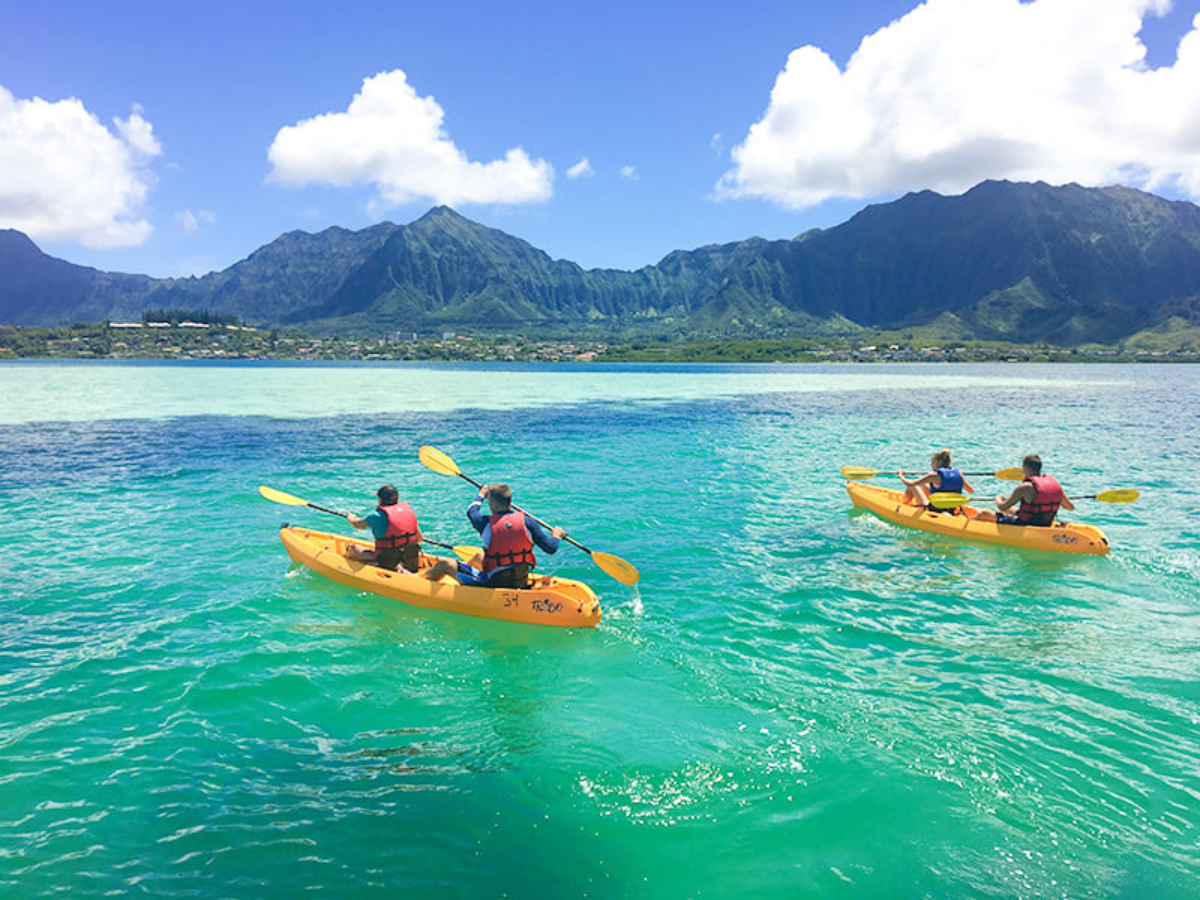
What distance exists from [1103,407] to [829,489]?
49.9 m

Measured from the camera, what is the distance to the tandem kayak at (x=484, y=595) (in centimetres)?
1172

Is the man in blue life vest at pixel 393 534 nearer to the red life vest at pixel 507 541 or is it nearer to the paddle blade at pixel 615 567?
the red life vest at pixel 507 541

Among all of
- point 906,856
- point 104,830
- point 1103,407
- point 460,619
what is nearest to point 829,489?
point 460,619

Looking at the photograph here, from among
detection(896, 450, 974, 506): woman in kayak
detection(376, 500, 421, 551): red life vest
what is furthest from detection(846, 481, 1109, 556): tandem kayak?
detection(376, 500, 421, 551): red life vest

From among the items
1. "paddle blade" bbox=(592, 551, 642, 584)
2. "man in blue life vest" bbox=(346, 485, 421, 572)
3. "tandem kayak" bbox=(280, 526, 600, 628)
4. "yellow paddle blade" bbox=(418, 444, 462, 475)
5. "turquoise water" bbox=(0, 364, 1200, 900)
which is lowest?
"turquoise water" bbox=(0, 364, 1200, 900)

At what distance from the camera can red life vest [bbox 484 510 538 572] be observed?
11773 mm

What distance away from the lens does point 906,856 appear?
6391mm

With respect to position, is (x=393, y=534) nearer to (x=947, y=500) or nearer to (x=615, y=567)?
(x=615, y=567)

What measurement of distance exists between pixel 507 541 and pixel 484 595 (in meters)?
1.06

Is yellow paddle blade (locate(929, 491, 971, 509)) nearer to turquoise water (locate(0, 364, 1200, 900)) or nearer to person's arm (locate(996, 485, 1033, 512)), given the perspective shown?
turquoise water (locate(0, 364, 1200, 900))

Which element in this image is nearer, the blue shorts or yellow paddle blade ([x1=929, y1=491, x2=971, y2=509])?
the blue shorts

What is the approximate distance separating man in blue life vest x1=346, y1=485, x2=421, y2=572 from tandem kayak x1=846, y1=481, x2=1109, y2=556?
509 inches

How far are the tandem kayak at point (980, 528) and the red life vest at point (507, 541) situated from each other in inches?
454

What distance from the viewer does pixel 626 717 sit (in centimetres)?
894
